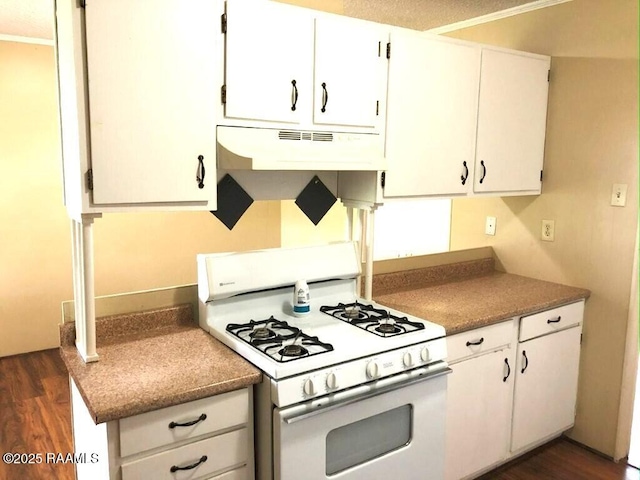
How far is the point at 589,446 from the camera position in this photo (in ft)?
9.47

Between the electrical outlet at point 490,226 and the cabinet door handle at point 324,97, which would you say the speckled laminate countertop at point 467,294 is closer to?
the electrical outlet at point 490,226

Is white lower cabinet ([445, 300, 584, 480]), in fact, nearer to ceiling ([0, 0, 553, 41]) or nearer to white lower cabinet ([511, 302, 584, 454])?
white lower cabinet ([511, 302, 584, 454])

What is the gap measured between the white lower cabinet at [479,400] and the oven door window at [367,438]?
363mm

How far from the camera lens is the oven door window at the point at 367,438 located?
6.17ft

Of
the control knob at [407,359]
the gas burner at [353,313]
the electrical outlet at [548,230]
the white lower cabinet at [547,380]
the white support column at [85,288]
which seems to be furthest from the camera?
the electrical outlet at [548,230]

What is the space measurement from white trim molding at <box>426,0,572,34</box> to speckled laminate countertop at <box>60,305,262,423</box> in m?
2.39

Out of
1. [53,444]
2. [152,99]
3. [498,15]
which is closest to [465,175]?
[498,15]

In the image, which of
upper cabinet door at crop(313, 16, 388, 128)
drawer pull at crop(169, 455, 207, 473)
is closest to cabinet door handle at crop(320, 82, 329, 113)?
upper cabinet door at crop(313, 16, 388, 128)

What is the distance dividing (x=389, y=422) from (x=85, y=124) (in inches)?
58.9

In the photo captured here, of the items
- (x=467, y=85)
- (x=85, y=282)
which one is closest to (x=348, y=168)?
(x=467, y=85)

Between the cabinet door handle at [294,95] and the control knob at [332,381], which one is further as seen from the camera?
the cabinet door handle at [294,95]

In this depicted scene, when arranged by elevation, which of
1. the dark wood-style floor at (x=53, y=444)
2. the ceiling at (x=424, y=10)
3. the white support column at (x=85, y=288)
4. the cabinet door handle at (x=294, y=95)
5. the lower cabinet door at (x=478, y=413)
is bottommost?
the dark wood-style floor at (x=53, y=444)

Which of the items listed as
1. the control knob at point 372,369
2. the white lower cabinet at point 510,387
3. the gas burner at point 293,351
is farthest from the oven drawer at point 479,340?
the gas burner at point 293,351

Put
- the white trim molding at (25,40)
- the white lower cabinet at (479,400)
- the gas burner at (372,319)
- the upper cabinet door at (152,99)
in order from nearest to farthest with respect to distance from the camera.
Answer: the upper cabinet door at (152,99), the gas burner at (372,319), the white lower cabinet at (479,400), the white trim molding at (25,40)
